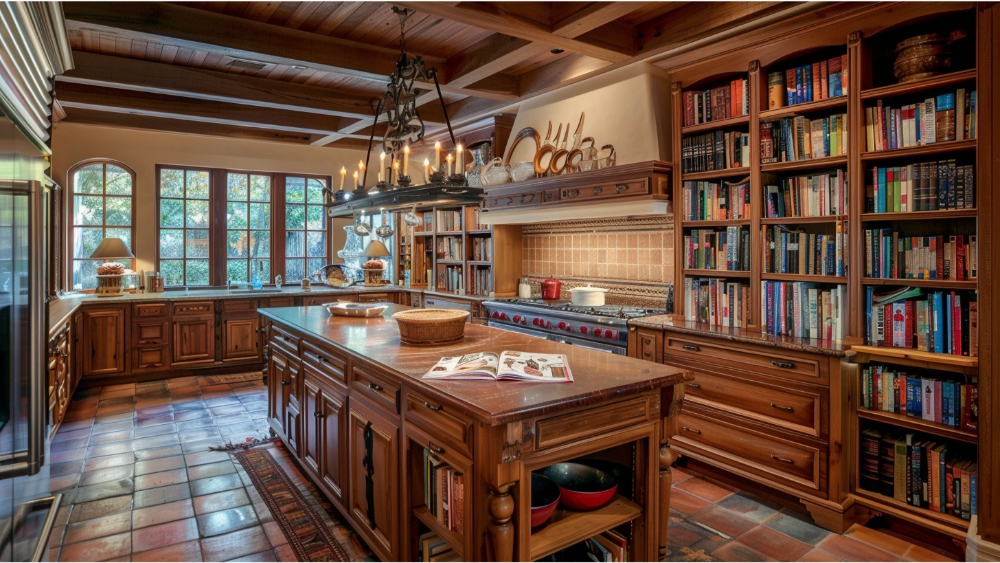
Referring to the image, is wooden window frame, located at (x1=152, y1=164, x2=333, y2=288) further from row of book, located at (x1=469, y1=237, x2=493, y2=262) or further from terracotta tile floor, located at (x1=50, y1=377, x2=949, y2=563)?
terracotta tile floor, located at (x1=50, y1=377, x2=949, y2=563)

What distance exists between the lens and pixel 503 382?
2.04 meters

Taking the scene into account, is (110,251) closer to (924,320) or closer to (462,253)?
(462,253)

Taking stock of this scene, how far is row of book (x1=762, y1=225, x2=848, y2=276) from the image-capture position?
2.98 metres

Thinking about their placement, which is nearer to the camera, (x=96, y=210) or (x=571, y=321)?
(x=571, y=321)

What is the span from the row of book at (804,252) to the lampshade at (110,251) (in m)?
6.14

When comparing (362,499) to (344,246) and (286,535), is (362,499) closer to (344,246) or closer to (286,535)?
(286,535)

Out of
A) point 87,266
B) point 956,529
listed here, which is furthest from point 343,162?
point 956,529

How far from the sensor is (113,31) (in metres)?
3.38

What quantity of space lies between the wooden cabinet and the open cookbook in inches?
196

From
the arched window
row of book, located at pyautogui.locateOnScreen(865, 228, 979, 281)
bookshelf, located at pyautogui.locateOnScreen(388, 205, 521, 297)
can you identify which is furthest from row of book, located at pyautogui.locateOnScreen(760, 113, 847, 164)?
the arched window

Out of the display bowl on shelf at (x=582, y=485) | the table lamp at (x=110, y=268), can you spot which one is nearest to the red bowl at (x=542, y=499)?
the display bowl on shelf at (x=582, y=485)

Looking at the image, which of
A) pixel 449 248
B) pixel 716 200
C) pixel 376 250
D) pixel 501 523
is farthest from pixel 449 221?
pixel 501 523

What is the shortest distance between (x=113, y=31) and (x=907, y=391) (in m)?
4.84

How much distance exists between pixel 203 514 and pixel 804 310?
3.47 m
